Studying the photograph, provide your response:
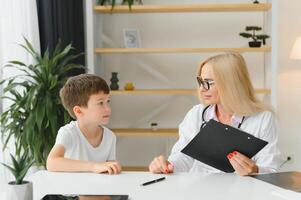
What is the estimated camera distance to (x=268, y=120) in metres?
2.15

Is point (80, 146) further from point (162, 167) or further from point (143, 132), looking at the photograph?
point (143, 132)

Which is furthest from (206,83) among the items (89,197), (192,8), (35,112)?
(192,8)

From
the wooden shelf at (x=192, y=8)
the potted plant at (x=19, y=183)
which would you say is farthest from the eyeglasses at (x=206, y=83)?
the wooden shelf at (x=192, y=8)

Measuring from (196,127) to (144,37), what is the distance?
2073 mm

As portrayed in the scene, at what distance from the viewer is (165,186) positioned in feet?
Result: 5.48

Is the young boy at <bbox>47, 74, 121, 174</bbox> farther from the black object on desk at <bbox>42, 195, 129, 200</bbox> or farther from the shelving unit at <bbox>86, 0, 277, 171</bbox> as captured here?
the shelving unit at <bbox>86, 0, 277, 171</bbox>

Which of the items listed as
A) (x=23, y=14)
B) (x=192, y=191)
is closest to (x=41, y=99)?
(x=23, y=14)

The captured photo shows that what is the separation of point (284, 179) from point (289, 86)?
249cm

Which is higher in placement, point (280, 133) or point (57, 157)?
point (57, 157)

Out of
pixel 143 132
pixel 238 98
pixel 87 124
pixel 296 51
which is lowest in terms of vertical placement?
pixel 143 132

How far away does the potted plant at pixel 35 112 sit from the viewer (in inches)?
122

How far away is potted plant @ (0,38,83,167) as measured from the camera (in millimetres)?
3102

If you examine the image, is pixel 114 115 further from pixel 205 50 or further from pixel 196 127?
pixel 196 127

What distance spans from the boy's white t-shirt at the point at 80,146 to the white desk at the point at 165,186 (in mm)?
311
